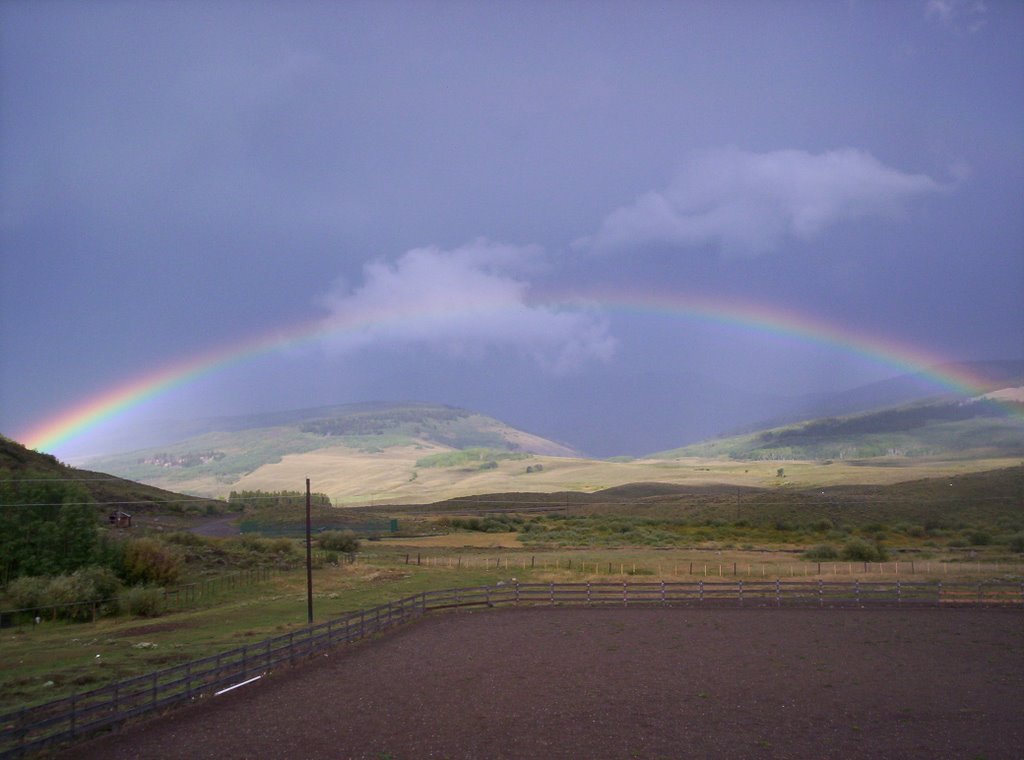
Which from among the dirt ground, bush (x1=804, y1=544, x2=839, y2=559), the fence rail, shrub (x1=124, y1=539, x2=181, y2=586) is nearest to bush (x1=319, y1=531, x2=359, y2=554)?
shrub (x1=124, y1=539, x2=181, y2=586)

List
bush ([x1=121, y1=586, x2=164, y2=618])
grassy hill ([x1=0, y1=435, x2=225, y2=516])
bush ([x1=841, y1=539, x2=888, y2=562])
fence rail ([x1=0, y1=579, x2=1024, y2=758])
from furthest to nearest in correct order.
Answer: bush ([x1=841, y1=539, x2=888, y2=562])
grassy hill ([x1=0, y1=435, x2=225, y2=516])
bush ([x1=121, y1=586, x2=164, y2=618])
fence rail ([x1=0, y1=579, x2=1024, y2=758])

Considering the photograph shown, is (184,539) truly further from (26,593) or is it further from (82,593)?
(26,593)

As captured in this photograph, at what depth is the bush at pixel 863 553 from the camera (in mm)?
58338

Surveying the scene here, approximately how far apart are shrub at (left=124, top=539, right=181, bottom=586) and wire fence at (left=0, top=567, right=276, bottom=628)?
3.28 feet

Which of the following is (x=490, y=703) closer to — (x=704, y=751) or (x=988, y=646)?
(x=704, y=751)

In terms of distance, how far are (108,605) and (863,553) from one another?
5261cm

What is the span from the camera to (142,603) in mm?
41031

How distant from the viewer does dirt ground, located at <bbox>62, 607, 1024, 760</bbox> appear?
1617cm

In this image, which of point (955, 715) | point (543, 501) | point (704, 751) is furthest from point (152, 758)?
point (543, 501)

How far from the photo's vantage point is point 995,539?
214 ft

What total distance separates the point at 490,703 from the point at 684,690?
550 centimetres

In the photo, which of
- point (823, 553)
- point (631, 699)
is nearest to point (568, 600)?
point (631, 699)

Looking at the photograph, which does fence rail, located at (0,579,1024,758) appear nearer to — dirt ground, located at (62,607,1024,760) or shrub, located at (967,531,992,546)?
dirt ground, located at (62,607,1024,760)

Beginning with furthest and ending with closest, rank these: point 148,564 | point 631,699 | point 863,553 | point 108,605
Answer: point 863,553, point 148,564, point 108,605, point 631,699
